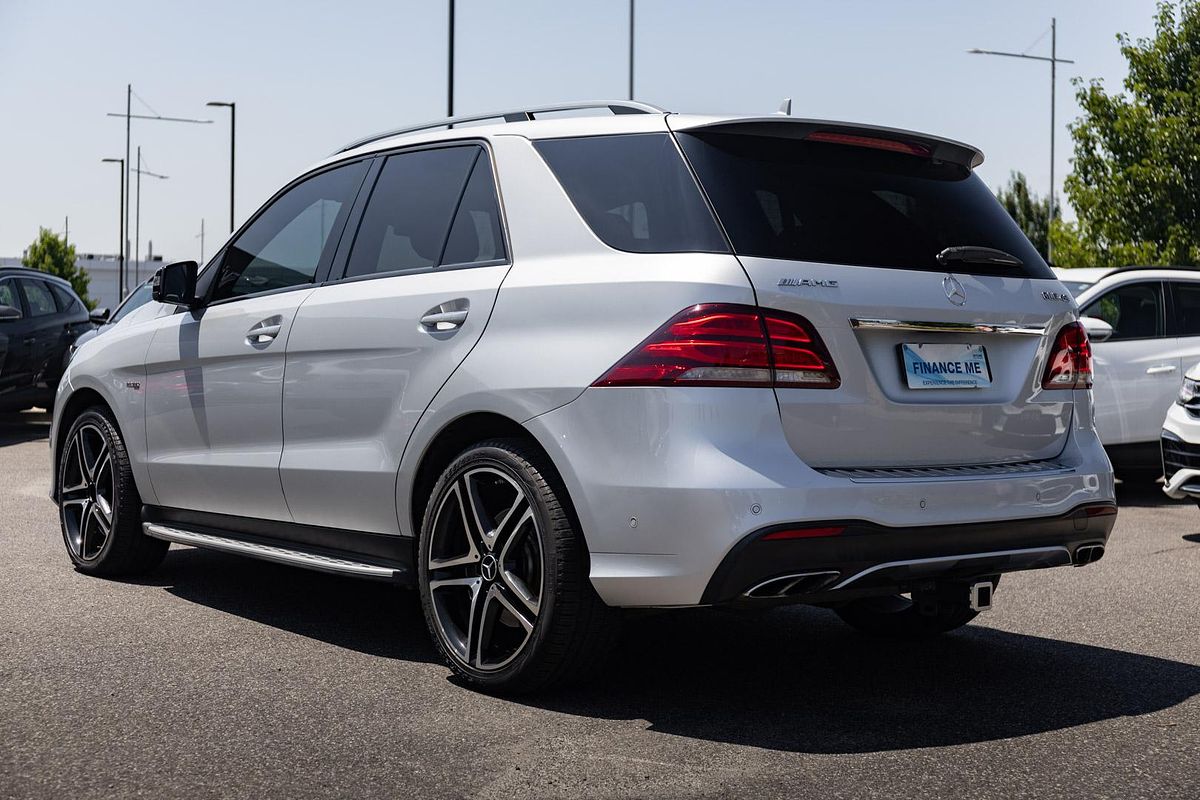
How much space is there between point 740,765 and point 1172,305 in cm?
851

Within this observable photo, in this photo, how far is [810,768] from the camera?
387cm

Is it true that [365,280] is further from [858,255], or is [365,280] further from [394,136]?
[858,255]

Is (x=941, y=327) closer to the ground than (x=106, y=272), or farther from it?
closer to the ground

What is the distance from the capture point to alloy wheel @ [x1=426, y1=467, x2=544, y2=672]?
176 inches

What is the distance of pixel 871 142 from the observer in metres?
4.60

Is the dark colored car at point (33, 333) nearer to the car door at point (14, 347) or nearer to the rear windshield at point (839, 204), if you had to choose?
the car door at point (14, 347)

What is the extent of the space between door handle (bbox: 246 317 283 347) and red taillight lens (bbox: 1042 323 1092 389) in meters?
2.87

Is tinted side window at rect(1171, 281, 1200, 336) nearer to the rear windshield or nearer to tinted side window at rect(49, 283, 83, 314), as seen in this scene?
the rear windshield

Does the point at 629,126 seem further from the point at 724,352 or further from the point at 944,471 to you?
the point at 944,471

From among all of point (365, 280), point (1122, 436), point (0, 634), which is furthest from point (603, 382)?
point (1122, 436)

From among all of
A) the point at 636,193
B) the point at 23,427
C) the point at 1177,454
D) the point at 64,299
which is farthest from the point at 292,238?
the point at 23,427

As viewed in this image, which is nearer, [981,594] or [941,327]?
[941,327]

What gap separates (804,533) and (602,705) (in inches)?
39.5

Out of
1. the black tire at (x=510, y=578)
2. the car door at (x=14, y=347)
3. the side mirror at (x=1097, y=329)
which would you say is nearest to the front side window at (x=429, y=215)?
the black tire at (x=510, y=578)
